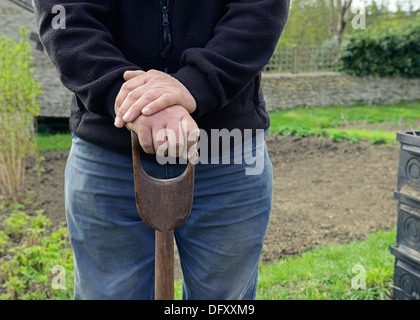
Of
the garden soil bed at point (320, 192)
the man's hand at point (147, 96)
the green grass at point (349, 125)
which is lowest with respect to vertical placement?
the garden soil bed at point (320, 192)

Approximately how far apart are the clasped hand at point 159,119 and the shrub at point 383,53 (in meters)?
14.3

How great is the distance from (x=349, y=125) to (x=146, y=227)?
8785 millimetres

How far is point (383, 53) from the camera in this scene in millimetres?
14508

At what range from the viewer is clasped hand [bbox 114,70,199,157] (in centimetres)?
113

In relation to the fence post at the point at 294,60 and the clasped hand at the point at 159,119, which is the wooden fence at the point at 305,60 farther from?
the clasped hand at the point at 159,119

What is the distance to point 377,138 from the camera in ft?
25.1

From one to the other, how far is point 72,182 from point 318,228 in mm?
3266

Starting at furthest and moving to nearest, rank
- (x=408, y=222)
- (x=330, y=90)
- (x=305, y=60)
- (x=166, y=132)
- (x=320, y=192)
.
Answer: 1. (x=305, y=60)
2. (x=330, y=90)
3. (x=320, y=192)
4. (x=408, y=222)
5. (x=166, y=132)

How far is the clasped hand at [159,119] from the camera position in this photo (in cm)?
113

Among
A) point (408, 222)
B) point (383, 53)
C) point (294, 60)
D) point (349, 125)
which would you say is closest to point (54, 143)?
point (349, 125)

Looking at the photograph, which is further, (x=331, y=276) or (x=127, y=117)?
(x=331, y=276)

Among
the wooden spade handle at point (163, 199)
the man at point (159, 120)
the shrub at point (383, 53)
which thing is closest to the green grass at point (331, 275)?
the man at point (159, 120)

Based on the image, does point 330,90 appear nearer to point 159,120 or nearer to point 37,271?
point 37,271
